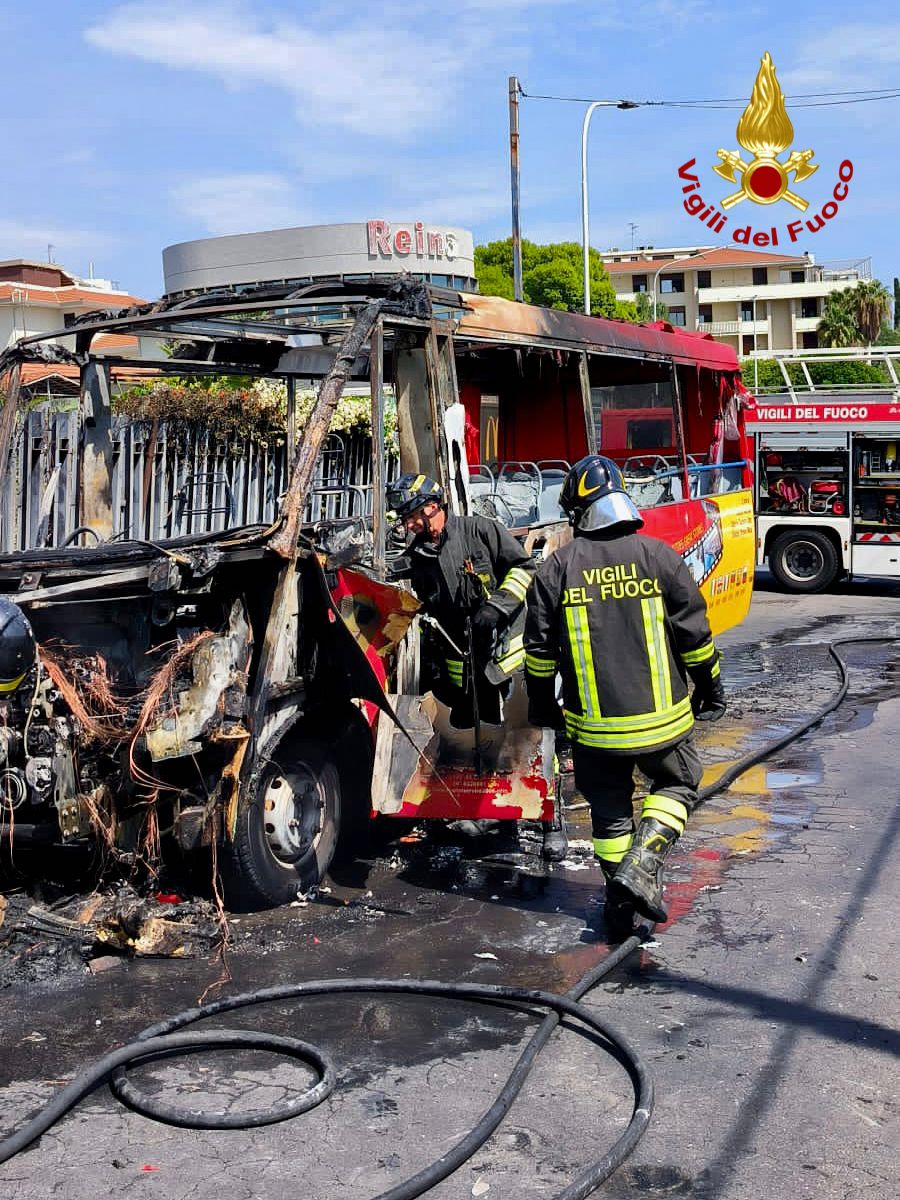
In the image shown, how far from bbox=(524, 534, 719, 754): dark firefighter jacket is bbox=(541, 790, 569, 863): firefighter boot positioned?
110 cm

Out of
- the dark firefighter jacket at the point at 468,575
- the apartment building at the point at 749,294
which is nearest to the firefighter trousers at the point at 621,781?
the dark firefighter jacket at the point at 468,575

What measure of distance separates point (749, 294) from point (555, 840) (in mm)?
84356

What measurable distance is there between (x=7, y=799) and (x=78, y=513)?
270 cm

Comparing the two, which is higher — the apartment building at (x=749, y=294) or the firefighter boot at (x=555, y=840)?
the apartment building at (x=749, y=294)

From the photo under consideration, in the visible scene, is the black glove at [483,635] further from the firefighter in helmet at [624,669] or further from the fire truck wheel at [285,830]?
the fire truck wheel at [285,830]

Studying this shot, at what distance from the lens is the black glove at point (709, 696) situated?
513 centimetres

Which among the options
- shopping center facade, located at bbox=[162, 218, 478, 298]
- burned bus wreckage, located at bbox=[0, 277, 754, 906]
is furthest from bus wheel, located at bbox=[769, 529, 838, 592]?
shopping center facade, located at bbox=[162, 218, 478, 298]

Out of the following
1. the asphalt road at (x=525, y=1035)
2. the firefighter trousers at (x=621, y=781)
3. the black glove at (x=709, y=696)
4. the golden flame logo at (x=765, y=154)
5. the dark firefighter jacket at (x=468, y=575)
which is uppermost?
the golden flame logo at (x=765, y=154)

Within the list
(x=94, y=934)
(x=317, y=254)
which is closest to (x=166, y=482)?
(x=94, y=934)

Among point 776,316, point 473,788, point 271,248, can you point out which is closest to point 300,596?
point 473,788

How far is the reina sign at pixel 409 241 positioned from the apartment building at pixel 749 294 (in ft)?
146

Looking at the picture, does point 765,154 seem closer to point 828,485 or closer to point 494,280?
point 828,485

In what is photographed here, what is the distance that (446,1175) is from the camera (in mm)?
3229

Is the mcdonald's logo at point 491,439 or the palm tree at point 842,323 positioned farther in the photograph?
the palm tree at point 842,323
